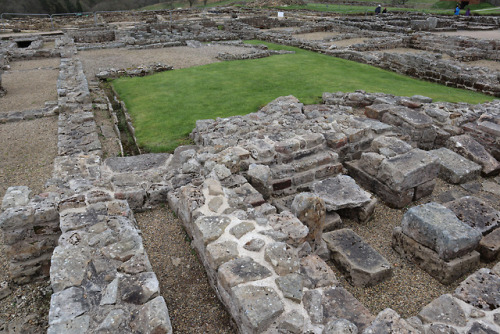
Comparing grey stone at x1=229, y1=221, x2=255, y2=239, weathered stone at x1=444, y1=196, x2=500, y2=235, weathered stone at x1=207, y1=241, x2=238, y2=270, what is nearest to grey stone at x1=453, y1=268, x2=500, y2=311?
weathered stone at x1=444, y1=196, x2=500, y2=235

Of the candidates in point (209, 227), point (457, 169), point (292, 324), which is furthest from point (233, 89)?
point (292, 324)

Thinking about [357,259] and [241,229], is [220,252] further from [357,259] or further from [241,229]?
[357,259]

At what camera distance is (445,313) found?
12.7ft

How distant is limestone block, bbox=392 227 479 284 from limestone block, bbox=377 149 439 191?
1.39 m

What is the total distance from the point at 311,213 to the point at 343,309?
1607 mm

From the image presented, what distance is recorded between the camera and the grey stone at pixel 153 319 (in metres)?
3.42

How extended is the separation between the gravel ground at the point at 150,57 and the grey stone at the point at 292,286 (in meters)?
14.2

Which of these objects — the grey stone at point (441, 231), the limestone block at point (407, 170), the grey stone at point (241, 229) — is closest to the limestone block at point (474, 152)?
the limestone block at point (407, 170)

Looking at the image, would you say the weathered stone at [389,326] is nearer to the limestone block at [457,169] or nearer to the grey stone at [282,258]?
the grey stone at [282,258]

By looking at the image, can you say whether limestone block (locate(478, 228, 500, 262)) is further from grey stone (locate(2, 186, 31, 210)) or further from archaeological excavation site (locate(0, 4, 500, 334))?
grey stone (locate(2, 186, 31, 210))

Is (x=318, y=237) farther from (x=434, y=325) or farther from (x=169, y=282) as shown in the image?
(x=169, y=282)

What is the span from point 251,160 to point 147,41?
63.2 ft

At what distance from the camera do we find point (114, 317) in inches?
137

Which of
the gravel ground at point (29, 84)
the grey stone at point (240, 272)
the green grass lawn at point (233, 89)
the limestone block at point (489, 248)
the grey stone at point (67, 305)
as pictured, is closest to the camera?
the grey stone at point (67, 305)
